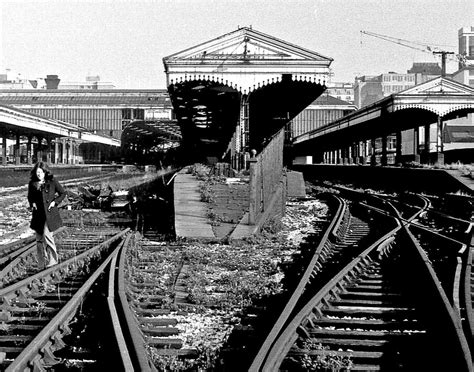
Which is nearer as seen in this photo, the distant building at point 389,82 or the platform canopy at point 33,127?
the platform canopy at point 33,127

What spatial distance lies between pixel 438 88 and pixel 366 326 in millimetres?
28948

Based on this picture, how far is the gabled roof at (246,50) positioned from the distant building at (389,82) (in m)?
125

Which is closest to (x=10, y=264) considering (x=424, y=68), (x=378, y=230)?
(x=378, y=230)

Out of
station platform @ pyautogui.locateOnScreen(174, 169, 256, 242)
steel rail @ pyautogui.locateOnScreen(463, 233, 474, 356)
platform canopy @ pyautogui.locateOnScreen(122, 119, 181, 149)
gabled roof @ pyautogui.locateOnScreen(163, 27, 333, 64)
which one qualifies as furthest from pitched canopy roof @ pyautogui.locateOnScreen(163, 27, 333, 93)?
platform canopy @ pyautogui.locateOnScreen(122, 119, 181, 149)

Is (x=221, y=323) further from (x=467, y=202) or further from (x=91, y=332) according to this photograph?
(x=467, y=202)

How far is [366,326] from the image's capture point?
18.5 ft

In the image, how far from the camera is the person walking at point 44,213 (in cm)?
892

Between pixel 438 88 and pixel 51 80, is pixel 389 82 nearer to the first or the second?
pixel 51 80

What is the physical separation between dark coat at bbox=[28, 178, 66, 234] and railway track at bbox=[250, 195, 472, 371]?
3.80 metres

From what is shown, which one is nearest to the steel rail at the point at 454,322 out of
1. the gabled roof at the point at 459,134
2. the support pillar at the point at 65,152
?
the support pillar at the point at 65,152

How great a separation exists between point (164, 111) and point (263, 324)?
221 ft

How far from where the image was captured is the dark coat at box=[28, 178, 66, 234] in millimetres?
8961

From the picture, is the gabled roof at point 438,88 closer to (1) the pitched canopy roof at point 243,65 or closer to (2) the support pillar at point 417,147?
(2) the support pillar at point 417,147

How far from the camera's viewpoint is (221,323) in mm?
6133
